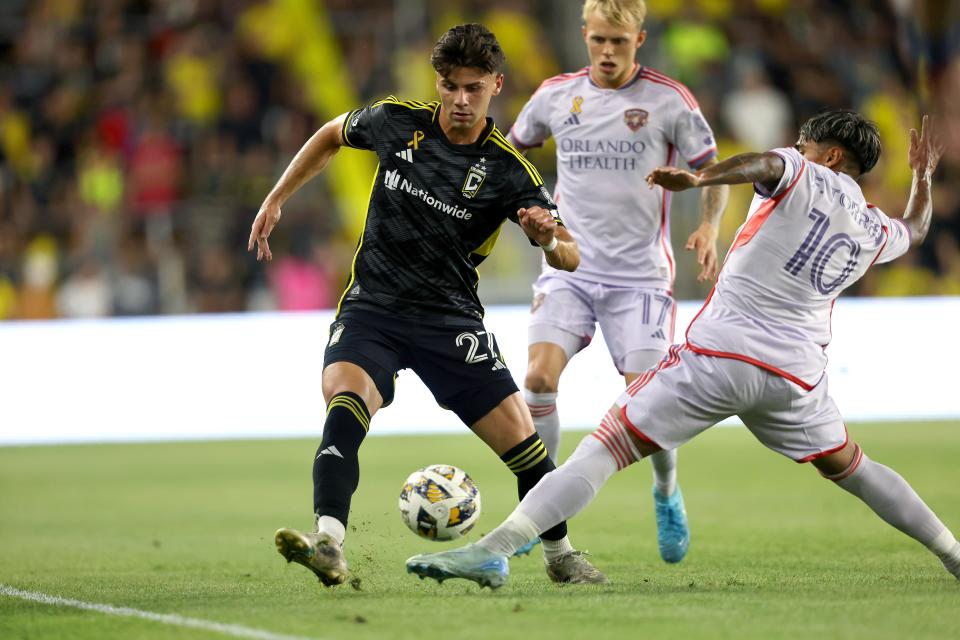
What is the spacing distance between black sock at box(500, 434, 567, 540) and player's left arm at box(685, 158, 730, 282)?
50.2 inches

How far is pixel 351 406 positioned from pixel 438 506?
640mm

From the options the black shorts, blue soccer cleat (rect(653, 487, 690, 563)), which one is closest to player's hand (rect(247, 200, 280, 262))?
the black shorts

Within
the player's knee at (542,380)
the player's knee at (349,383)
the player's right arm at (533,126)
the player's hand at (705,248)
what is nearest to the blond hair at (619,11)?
the player's right arm at (533,126)

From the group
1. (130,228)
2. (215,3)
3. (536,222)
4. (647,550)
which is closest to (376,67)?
(215,3)

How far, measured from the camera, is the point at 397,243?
6.40 meters

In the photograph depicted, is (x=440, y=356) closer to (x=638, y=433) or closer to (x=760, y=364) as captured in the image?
(x=638, y=433)

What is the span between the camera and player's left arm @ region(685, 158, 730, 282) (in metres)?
7.16

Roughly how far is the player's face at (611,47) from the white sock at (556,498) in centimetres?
243

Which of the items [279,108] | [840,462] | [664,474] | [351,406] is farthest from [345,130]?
[279,108]

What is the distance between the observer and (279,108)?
17.5 meters

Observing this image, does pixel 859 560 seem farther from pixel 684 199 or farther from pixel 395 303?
pixel 684 199

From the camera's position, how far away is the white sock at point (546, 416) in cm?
744

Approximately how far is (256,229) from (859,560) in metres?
3.41

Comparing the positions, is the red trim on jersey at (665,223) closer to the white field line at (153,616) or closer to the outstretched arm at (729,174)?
the outstretched arm at (729,174)
